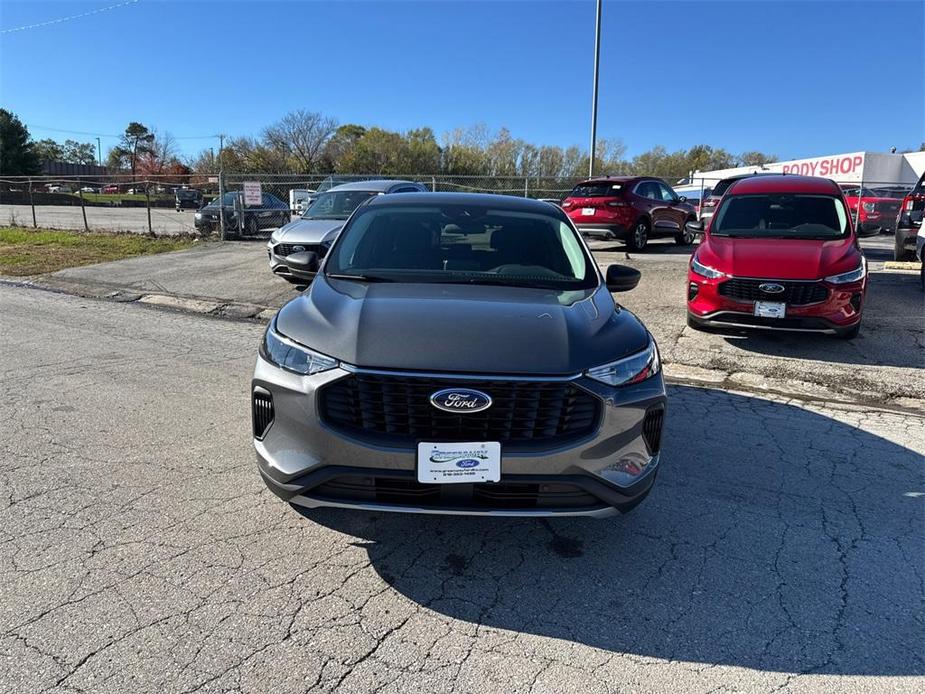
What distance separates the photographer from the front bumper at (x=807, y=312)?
645cm

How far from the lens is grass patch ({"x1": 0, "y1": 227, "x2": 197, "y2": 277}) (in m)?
13.7

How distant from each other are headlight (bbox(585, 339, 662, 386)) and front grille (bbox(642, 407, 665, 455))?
0.16 metres

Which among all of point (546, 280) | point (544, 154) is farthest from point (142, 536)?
point (544, 154)

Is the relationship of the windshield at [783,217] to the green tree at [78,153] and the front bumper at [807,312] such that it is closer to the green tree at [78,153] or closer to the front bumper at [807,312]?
the front bumper at [807,312]

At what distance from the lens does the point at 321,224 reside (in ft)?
34.4

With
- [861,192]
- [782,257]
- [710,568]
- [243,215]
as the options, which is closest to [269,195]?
[243,215]

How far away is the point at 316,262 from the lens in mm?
4406

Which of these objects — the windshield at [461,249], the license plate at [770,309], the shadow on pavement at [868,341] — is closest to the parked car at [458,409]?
the windshield at [461,249]

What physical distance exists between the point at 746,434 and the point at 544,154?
51069mm

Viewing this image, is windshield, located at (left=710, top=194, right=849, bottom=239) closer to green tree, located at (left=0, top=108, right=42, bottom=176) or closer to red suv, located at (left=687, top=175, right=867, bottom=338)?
red suv, located at (left=687, top=175, right=867, bottom=338)

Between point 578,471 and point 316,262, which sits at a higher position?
point 316,262

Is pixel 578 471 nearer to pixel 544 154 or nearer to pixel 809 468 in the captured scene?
pixel 809 468

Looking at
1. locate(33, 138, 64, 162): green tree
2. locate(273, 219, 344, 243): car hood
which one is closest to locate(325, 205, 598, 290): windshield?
locate(273, 219, 344, 243): car hood

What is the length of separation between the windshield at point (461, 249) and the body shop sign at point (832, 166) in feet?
92.5
